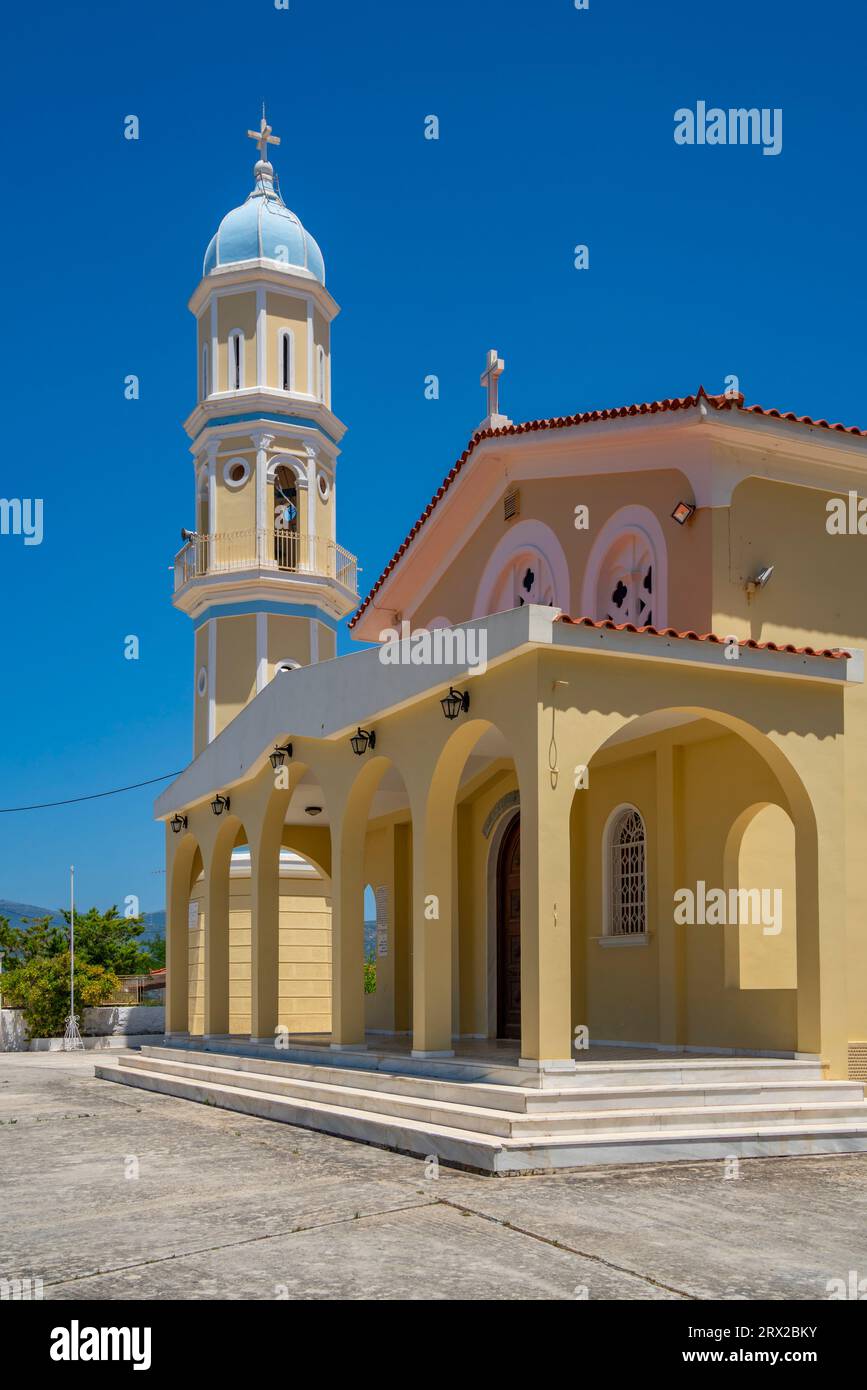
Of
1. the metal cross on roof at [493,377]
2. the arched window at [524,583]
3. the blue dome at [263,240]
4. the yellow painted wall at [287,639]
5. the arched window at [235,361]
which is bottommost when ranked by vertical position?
the arched window at [524,583]

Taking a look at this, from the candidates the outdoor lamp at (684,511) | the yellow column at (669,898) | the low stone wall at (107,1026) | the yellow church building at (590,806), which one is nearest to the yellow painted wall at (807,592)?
the yellow church building at (590,806)

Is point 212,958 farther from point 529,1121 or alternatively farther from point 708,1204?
point 708,1204

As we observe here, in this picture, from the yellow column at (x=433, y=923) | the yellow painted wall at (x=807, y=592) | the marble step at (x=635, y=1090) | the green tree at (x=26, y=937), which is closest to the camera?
the marble step at (x=635, y=1090)

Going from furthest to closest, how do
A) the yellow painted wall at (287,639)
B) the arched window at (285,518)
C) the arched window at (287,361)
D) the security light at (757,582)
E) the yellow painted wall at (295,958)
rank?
the arched window at (287,361) → the arched window at (285,518) → the yellow painted wall at (287,639) → the yellow painted wall at (295,958) → the security light at (757,582)

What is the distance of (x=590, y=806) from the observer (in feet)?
47.7

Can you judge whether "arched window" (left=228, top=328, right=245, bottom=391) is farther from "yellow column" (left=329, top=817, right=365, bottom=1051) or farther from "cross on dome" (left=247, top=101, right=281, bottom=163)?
"yellow column" (left=329, top=817, right=365, bottom=1051)

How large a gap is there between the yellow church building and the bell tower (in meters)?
7.89

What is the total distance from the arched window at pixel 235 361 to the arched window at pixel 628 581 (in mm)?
15679

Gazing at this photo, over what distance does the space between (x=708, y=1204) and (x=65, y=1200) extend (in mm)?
3978

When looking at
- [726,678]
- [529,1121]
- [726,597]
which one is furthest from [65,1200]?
[726,597]

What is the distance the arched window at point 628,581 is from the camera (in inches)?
539

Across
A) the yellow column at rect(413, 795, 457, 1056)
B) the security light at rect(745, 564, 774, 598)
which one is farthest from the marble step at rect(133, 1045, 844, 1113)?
the security light at rect(745, 564, 774, 598)

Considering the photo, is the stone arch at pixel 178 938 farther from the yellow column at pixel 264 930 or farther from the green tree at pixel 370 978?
the yellow column at pixel 264 930

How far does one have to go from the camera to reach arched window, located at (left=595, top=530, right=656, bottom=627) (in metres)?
13.7
